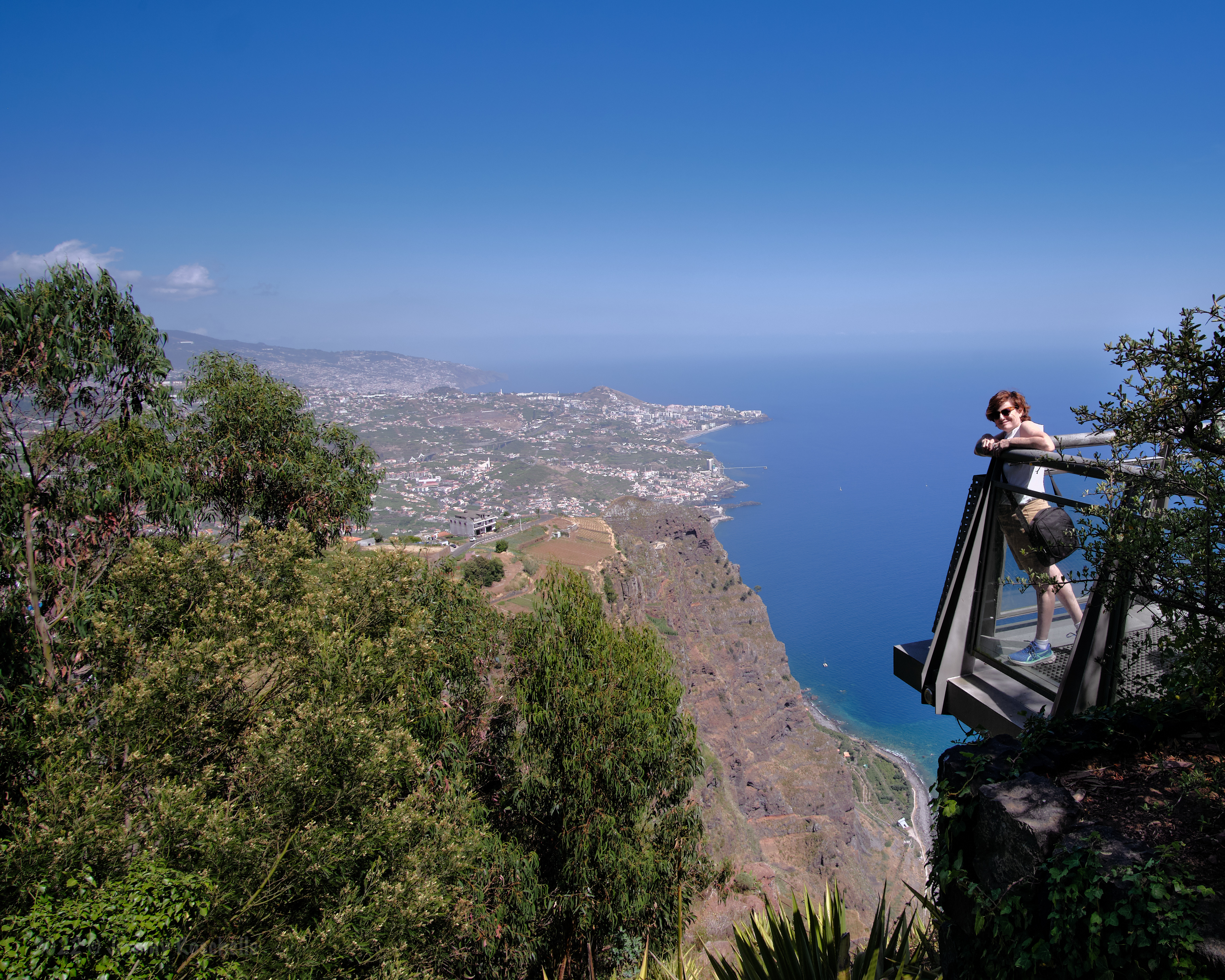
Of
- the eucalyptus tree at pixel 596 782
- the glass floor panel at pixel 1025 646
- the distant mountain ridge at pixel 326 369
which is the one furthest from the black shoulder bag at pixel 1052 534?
the distant mountain ridge at pixel 326 369

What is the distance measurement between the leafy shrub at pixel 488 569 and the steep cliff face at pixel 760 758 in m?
6.49

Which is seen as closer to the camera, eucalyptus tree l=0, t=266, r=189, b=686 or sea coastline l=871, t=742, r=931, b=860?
eucalyptus tree l=0, t=266, r=189, b=686

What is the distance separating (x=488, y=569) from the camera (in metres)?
29.3

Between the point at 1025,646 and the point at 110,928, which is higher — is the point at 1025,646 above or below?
above

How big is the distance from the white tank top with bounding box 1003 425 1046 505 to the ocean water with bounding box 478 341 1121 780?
3.49 ft

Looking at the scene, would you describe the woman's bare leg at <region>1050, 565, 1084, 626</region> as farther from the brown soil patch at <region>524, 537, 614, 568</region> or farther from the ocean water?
the brown soil patch at <region>524, 537, 614, 568</region>

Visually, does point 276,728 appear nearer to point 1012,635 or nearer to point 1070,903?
point 1070,903

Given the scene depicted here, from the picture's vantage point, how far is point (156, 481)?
7707 mm

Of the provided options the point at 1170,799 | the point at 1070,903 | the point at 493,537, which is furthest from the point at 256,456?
the point at 493,537

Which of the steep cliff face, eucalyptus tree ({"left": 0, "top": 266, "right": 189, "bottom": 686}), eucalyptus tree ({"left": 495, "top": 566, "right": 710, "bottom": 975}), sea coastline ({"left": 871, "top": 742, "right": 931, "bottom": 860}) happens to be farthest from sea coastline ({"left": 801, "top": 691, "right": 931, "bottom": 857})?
eucalyptus tree ({"left": 0, "top": 266, "right": 189, "bottom": 686})

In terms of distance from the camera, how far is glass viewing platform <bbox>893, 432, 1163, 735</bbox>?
2865mm

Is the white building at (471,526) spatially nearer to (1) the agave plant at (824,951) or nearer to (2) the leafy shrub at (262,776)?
(2) the leafy shrub at (262,776)

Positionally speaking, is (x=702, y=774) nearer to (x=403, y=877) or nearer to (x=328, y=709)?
(x=403, y=877)

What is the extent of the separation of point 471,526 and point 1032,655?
51.8m
